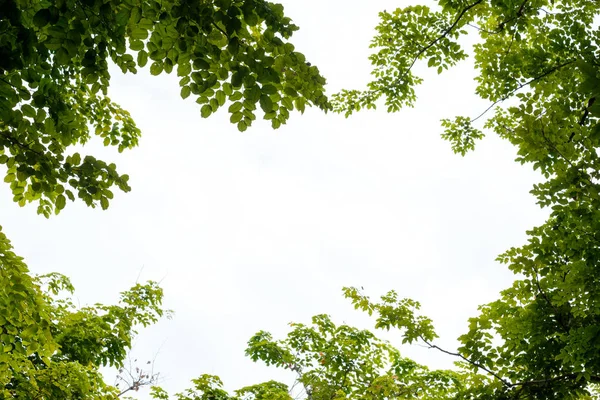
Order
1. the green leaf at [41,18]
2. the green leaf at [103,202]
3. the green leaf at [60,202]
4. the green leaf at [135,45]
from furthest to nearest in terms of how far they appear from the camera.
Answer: the green leaf at [103,202] → the green leaf at [60,202] → the green leaf at [135,45] → the green leaf at [41,18]

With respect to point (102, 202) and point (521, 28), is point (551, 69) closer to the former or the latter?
point (521, 28)

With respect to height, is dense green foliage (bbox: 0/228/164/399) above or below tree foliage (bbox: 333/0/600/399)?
below

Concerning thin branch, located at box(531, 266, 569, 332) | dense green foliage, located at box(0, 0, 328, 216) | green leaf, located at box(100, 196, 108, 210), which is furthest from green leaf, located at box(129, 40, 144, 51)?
thin branch, located at box(531, 266, 569, 332)

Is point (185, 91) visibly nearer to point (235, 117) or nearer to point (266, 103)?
point (235, 117)

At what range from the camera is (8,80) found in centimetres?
233

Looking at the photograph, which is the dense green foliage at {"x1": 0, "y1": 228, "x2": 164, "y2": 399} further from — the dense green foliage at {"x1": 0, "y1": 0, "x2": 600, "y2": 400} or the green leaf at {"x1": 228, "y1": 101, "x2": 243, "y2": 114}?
the green leaf at {"x1": 228, "y1": 101, "x2": 243, "y2": 114}

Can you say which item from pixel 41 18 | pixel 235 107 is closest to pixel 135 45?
pixel 41 18

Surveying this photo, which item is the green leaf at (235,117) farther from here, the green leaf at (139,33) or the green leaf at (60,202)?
the green leaf at (60,202)

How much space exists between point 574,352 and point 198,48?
4.01m

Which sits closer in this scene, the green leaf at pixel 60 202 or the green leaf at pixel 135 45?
the green leaf at pixel 135 45

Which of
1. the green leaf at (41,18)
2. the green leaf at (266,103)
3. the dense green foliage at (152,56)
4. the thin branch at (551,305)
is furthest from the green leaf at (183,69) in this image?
the thin branch at (551,305)

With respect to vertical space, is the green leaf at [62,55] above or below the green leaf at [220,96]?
below

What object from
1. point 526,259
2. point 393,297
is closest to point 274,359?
point 393,297

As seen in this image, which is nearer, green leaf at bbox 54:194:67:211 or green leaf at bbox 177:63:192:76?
green leaf at bbox 177:63:192:76
